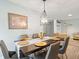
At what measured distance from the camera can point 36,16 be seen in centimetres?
526

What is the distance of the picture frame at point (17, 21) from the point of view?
3475mm

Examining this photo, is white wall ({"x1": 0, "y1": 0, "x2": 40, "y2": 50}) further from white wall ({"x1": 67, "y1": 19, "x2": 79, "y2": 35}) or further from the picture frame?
white wall ({"x1": 67, "y1": 19, "x2": 79, "y2": 35})

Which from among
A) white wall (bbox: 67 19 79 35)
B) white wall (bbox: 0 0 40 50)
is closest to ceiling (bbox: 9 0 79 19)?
white wall (bbox: 0 0 40 50)

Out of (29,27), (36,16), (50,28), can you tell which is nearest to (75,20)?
(50,28)

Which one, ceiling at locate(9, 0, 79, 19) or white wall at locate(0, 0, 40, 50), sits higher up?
ceiling at locate(9, 0, 79, 19)

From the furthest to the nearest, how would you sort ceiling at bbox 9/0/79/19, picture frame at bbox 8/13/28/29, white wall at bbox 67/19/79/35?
1. white wall at bbox 67/19/79/35
2. picture frame at bbox 8/13/28/29
3. ceiling at bbox 9/0/79/19

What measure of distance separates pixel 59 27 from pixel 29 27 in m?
5.96

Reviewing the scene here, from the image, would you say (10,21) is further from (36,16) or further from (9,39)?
(36,16)

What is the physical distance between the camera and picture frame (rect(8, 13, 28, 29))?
348 cm

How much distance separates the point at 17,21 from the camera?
3824 mm

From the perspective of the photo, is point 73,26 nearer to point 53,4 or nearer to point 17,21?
point 53,4

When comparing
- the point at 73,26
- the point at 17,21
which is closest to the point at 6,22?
the point at 17,21

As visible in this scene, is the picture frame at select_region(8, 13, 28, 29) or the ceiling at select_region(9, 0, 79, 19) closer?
the ceiling at select_region(9, 0, 79, 19)

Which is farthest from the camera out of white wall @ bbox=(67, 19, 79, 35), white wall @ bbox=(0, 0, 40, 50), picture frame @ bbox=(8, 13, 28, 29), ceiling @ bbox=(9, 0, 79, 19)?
white wall @ bbox=(67, 19, 79, 35)
